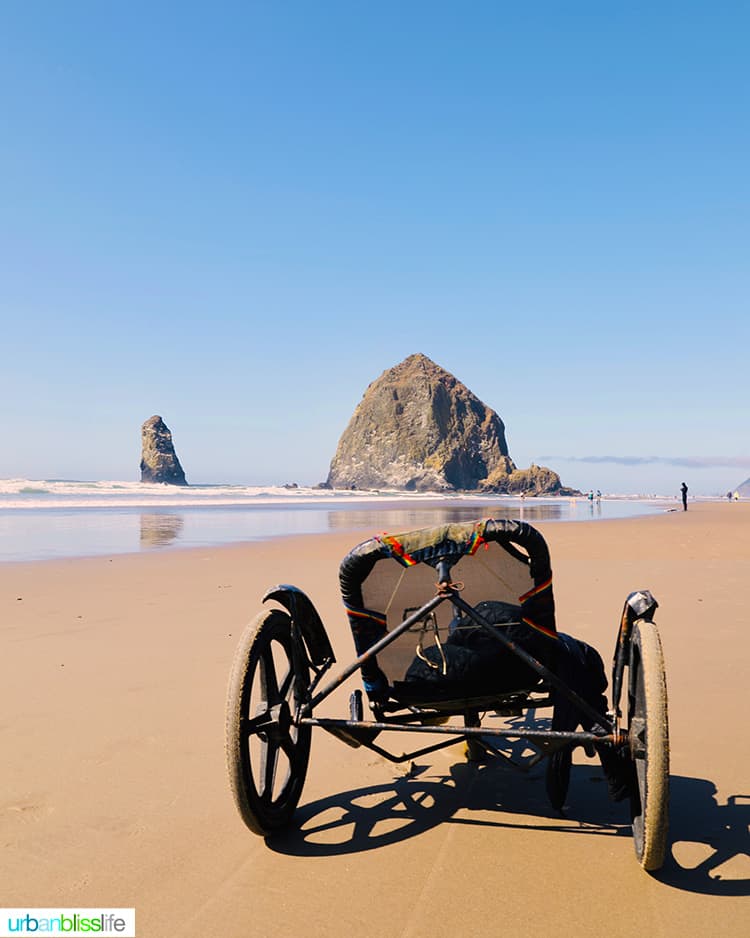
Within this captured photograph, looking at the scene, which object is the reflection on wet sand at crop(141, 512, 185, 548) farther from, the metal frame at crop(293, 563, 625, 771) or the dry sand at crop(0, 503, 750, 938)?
the metal frame at crop(293, 563, 625, 771)

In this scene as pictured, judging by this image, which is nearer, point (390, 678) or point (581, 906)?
point (581, 906)

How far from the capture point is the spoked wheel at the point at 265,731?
302 cm

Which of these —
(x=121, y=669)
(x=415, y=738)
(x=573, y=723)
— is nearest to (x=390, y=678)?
(x=573, y=723)

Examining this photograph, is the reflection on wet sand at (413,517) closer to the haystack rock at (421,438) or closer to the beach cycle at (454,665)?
the beach cycle at (454,665)

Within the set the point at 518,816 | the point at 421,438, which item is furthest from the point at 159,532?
the point at 421,438

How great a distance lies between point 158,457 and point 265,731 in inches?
5080

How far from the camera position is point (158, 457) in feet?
415

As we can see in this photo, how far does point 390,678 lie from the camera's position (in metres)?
3.62

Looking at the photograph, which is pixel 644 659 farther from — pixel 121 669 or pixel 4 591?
pixel 4 591

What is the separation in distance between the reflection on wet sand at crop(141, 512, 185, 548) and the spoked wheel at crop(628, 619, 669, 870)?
1478 centimetres

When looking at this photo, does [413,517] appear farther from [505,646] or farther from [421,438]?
[421,438]

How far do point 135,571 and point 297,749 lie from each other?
9.11 m

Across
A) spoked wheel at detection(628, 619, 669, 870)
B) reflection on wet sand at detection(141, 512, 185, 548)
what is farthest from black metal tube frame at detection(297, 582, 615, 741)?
reflection on wet sand at detection(141, 512, 185, 548)

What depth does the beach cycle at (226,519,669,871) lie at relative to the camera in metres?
2.99
